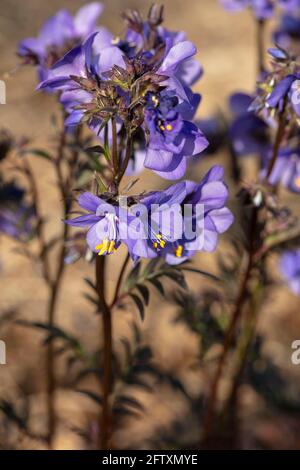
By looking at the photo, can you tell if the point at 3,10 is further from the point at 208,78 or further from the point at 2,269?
the point at 2,269

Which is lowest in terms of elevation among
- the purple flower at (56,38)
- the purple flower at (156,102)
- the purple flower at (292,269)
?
the purple flower at (156,102)

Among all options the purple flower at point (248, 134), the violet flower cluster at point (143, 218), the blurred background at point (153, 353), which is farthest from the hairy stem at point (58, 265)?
the purple flower at point (248, 134)

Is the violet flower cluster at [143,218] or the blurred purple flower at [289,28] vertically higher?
the blurred purple flower at [289,28]

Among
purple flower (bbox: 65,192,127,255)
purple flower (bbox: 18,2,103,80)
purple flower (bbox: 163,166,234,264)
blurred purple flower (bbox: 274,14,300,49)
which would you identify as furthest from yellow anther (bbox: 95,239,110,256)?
blurred purple flower (bbox: 274,14,300,49)

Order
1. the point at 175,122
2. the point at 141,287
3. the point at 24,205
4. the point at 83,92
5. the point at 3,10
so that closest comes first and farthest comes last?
the point at 175,122, the point at 83,92, the point at 141,287, the point at 24,205, the point at 3,10

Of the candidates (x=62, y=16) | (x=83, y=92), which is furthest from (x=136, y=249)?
(x=62, y=16)

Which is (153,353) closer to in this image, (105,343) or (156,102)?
(105,343)

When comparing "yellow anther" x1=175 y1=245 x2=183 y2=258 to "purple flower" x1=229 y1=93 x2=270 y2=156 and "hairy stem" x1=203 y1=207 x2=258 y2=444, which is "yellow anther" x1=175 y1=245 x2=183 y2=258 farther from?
"purple flower" x1=229 y1=93 x2=270 y2=156

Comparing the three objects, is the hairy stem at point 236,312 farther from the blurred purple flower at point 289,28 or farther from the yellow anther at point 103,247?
the blurred purple flower at point 289,28
